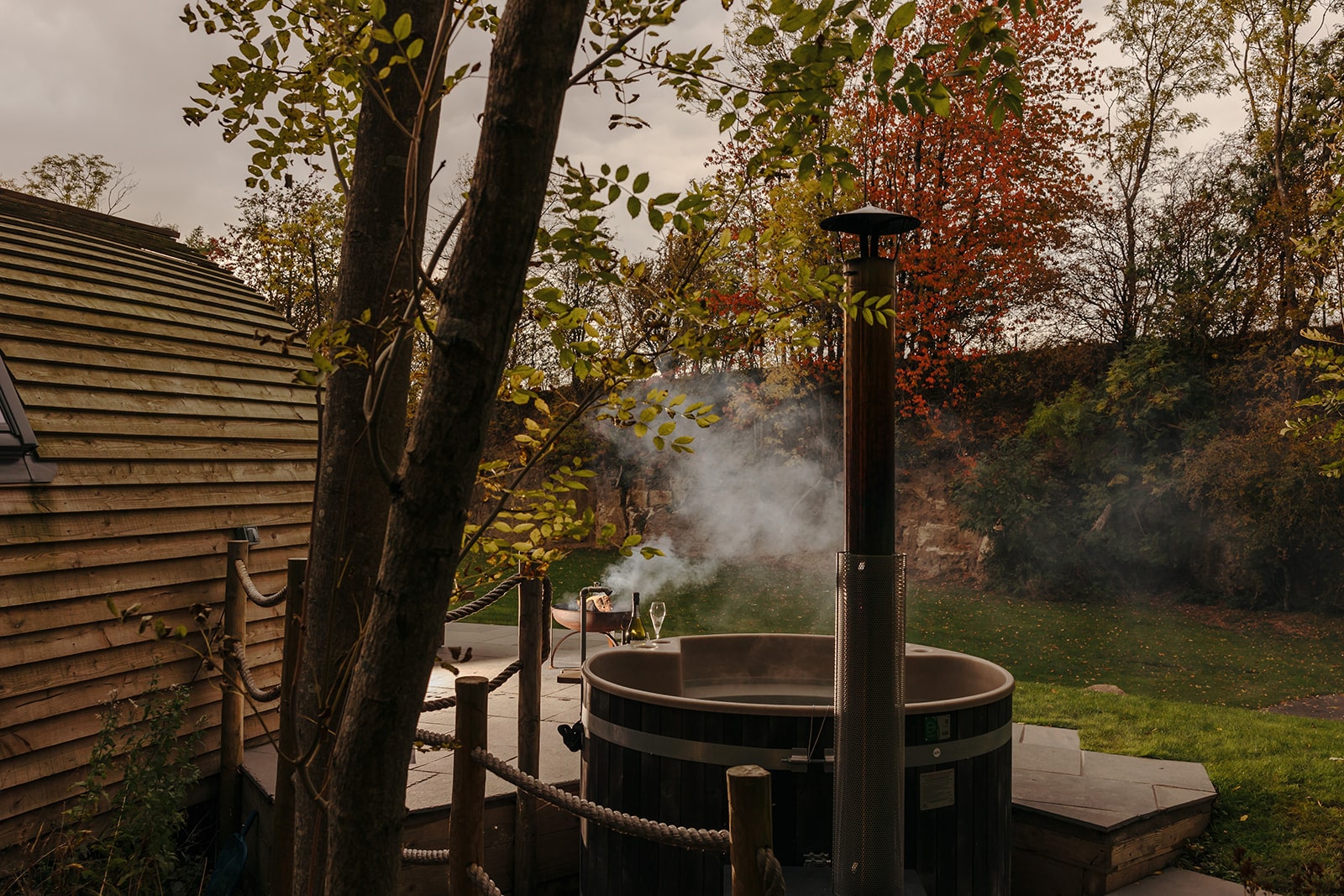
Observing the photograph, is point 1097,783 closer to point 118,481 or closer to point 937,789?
point 937,789

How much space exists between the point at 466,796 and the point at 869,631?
1362 millimetres

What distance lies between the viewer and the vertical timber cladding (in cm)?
404

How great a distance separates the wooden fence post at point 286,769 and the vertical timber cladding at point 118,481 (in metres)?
1.81

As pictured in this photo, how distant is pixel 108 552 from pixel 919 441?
11.8 meters

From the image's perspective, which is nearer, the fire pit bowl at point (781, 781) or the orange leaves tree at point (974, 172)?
the fire pit bowl at point (781, 781)

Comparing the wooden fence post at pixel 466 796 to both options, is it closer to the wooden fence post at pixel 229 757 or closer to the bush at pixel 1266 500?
the wooden fence post at pixel 229 757

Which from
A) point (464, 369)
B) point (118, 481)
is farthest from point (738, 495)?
point (464, 369)

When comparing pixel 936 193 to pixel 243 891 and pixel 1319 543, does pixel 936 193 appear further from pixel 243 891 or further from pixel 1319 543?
pixel 243 891

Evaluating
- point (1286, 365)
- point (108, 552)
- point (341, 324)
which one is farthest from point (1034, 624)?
point (341, 324)

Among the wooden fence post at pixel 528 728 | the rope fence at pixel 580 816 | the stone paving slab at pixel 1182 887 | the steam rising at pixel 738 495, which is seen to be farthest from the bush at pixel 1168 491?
the rope fence at pixel 580 816

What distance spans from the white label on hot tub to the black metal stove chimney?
546 millimetres

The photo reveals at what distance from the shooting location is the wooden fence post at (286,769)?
2398 mm

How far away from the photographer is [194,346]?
5.73 metres

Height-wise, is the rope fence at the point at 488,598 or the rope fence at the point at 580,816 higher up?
the rope fence at the point at 488,598
